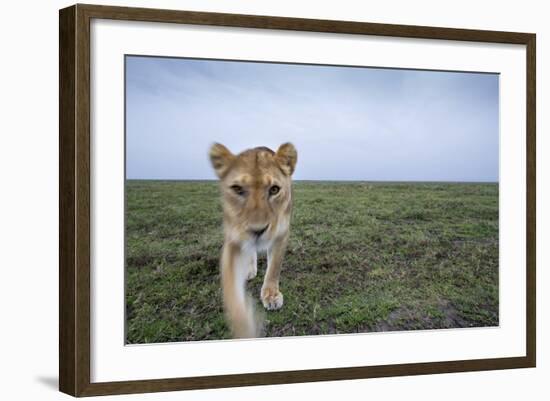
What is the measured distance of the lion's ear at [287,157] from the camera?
19.6ft

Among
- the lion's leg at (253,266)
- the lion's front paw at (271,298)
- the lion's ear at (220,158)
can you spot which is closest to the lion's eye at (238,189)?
the lion's ear at (220,158)

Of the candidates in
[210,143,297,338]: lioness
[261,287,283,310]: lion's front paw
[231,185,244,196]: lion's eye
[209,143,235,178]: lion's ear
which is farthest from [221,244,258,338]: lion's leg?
[209,143,235,178]: lion's ear

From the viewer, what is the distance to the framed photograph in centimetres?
546

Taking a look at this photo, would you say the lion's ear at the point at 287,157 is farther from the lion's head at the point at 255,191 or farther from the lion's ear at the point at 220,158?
the lion's ear at the point at 220,158

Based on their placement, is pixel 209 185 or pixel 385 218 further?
pixel 385 218

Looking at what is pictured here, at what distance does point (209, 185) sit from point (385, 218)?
133 cm

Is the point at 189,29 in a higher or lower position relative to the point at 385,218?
higher

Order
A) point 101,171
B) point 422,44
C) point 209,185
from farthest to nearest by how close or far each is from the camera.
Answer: point 422,44 < point 209,185 < point 101,171

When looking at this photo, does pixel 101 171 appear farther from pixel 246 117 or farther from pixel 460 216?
pixel 460 216

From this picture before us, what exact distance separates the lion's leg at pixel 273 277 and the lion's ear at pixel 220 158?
2.03ft

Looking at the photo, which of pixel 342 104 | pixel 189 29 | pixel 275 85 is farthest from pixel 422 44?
pixel 189 29

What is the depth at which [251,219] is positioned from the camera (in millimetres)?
5910

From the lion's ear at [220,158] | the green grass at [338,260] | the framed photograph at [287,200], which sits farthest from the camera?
the lion's ear at [220,158]

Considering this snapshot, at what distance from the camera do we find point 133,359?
5559 millimetres
